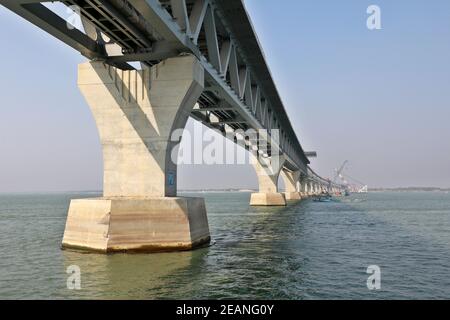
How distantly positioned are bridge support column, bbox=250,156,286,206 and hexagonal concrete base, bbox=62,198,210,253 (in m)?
55.6

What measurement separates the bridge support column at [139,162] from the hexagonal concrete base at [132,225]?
0.05 m

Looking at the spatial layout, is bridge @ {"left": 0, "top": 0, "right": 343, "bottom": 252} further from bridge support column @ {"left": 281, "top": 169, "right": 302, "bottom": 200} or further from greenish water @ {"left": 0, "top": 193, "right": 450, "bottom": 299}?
bridge support column @ {"left": 281, "top": 169, "right": 302, "bottom": 200}

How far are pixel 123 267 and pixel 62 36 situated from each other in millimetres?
10869

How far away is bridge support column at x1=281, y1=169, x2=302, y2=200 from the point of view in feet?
375

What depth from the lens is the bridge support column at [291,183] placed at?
114 meters

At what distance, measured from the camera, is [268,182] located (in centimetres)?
7738

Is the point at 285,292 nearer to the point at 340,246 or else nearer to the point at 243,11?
the point at 340,246

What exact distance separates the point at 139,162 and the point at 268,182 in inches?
2281

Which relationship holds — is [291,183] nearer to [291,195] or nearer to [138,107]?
[291,195]

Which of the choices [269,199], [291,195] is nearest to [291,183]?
[291,195]

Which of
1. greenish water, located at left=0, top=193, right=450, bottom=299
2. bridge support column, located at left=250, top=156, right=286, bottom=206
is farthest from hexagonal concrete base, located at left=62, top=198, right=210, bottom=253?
bridge support column, located at left=250, top=156, right=286, bottom=206

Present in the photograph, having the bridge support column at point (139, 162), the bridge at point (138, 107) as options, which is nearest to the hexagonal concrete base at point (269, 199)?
the bridge at point (138, 107)
